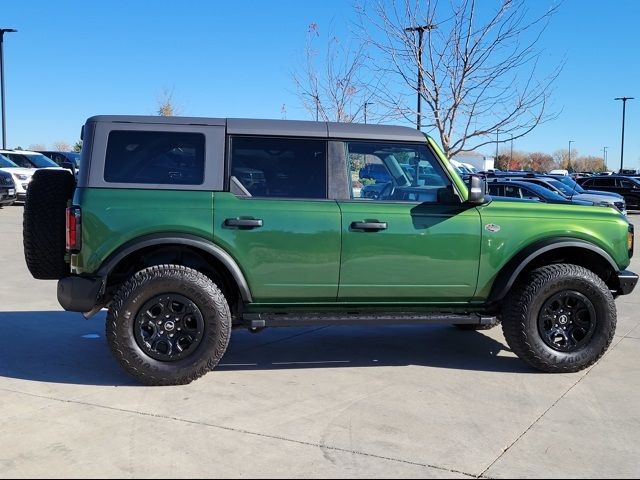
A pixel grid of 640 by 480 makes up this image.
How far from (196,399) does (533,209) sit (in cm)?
304

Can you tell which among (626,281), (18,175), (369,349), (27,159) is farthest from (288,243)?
(27,159)

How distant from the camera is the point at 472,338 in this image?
257 inches

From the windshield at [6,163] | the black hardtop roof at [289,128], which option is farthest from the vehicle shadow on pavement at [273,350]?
the windshield at [6,163]

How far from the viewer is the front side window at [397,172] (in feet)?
17.0

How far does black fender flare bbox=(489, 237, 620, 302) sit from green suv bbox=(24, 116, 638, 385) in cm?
1

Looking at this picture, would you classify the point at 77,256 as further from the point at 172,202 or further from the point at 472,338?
the point at 472,338

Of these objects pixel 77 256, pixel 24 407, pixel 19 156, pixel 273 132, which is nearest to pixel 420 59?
pixel 273 132

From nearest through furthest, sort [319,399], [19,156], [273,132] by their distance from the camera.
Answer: [319,399] < [273,132] < [19,156]

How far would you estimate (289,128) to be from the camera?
509 centimetres

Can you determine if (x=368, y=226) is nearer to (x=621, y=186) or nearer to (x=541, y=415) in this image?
(x=541, y=415)

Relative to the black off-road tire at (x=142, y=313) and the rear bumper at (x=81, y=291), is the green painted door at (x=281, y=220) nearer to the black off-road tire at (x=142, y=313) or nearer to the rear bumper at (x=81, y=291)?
the black off-road tire at (x=142, y=313)

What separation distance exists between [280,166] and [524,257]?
6.81 feet

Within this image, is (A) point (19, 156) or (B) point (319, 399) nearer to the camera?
(B) point (319, 399)

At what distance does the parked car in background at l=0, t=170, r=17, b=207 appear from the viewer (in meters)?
19.1
